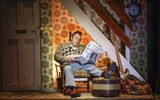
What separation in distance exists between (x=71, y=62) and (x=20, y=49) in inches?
54.3

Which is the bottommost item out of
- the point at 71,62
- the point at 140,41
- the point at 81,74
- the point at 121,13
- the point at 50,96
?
the point at 50,96

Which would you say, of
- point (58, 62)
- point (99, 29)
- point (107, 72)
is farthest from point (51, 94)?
point (99, 29)

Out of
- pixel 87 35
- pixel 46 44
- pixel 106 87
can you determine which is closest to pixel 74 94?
pixel 106 87

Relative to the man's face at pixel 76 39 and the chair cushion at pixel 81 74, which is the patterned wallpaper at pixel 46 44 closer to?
the man's face at pixel 76 39

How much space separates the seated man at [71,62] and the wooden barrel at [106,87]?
0.37m

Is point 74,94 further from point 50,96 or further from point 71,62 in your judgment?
point 71,62

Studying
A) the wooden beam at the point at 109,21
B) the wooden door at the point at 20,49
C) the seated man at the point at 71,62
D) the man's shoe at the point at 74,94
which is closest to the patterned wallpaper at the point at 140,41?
the wooden beam at the point at 109,21

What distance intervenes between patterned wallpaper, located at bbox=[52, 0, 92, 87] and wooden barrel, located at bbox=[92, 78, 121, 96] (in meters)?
1.52

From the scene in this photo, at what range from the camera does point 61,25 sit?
8.22 m

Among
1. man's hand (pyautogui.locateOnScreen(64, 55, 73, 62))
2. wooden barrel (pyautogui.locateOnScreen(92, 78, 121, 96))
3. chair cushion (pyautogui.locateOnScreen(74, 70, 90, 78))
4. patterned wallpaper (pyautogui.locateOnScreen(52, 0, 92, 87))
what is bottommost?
wooden barrel (pyautogui.locateOnScreen(92, 78, 121, 96))

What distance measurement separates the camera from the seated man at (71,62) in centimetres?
704

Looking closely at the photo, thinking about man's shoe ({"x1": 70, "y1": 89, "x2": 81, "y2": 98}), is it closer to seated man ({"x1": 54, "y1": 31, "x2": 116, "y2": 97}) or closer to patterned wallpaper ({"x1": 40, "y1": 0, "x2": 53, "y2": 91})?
seated man ({"x1": 54, "y1": 31, "x2": 116, "y2": 97})

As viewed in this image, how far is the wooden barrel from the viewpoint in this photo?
694 cm

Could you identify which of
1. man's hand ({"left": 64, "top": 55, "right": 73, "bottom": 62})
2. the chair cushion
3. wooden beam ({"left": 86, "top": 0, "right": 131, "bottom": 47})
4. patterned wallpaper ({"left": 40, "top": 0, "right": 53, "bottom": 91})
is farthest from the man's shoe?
wooden beam ({"left": 86, "top": 0, "right": 131, "bottom": 47})
